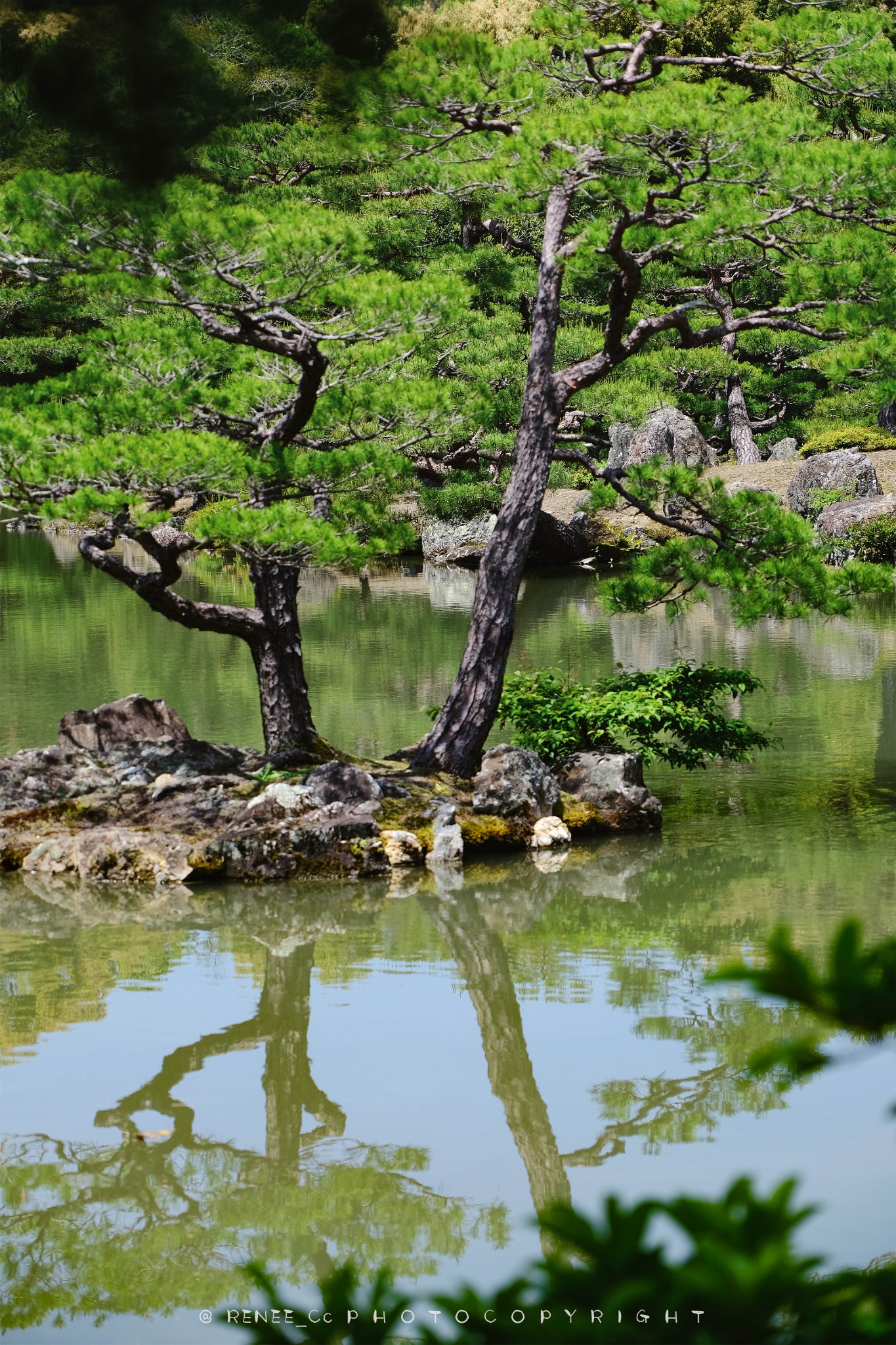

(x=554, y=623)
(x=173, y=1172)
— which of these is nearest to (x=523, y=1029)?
(x=173, y=1172)

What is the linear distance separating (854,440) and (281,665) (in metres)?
18.3

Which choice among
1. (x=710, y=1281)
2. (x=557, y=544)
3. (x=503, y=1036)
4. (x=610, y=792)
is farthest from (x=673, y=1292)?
(x=557, y=544)

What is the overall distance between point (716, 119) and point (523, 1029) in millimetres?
4388

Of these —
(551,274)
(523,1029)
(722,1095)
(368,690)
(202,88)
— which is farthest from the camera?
(368,690)

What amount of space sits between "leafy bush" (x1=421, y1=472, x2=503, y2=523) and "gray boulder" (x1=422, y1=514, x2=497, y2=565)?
3.40 m

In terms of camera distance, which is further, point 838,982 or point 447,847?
point 447,847

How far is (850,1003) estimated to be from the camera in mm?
895

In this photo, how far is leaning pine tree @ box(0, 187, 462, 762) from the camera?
6305mm

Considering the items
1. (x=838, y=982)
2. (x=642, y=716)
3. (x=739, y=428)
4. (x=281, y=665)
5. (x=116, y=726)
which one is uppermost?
(x=739, y=428)

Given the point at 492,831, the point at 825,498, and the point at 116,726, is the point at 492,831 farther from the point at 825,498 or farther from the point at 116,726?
the point at 825,498

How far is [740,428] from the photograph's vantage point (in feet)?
85.0

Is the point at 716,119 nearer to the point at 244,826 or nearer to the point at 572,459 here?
the point at 572,459
